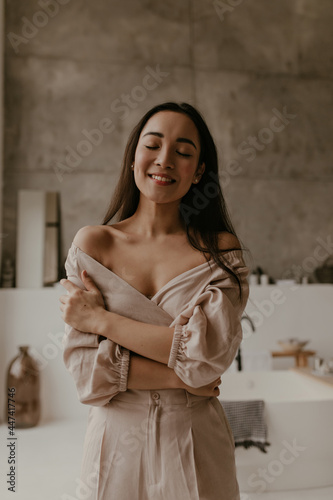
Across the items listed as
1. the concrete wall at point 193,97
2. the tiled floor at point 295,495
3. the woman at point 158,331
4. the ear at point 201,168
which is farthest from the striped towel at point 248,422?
the concrete wall at point 193,97

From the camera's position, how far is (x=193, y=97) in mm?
4410

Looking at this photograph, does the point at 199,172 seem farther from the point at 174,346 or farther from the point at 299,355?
the point at 299,355

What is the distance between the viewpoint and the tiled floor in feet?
8.30

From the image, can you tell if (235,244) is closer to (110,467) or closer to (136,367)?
(136,367)

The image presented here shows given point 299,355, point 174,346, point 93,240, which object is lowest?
point 299,355

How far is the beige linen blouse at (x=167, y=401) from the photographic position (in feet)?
3.43

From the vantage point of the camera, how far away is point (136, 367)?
108 cm

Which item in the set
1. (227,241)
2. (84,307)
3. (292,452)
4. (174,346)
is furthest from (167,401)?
(292,452)

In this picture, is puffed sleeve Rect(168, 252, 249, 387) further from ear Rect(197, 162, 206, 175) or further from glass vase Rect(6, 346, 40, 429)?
glass vase Rect(6, 346, 40, 429)

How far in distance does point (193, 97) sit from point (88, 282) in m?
3.60

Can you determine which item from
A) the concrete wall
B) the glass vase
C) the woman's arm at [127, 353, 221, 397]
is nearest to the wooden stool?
the concrete wall

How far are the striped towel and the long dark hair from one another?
5.15 ft

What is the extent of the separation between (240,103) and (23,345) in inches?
111

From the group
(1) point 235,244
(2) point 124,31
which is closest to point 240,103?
(2) point 124,31
